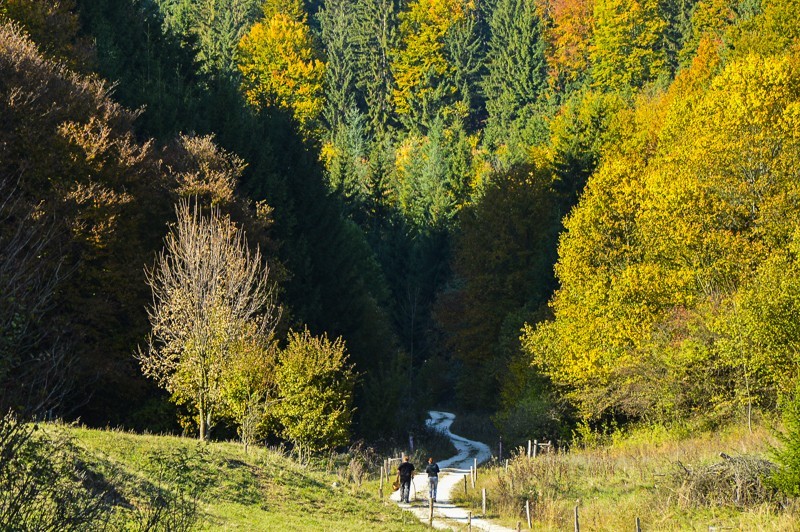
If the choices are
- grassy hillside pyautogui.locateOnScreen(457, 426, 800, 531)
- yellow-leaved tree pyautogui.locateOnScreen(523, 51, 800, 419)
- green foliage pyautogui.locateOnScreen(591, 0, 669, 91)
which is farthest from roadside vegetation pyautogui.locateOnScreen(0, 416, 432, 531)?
green foliage pyautogui.locateOnScreen(591, 0, 669, 91)

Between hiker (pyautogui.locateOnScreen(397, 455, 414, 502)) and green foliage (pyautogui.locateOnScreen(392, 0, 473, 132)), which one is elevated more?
green foliage (pyautogui.locateOnScreen(392, 0, 473, 132))

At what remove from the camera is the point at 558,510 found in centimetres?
2661

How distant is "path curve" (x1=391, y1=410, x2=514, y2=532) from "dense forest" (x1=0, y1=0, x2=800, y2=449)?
346cm

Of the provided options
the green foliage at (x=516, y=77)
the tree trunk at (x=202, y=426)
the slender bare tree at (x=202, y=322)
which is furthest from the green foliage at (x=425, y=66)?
the tree trunk at (x=202, y=426)

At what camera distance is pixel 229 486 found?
24.4 m

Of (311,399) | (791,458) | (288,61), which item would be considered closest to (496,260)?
(311,399)

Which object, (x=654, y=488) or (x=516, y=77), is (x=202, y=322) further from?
(x=516, y=77)

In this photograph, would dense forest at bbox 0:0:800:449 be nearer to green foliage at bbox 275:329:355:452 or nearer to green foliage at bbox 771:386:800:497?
green foliage at bbox 275:329:355:452

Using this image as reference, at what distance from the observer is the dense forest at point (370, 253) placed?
105 ft

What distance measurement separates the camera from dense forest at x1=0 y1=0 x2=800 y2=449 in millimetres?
32062

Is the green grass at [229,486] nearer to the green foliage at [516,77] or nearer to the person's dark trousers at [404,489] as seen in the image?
the person's dark trousers at [404,489]

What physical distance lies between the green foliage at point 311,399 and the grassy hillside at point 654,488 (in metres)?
5.57

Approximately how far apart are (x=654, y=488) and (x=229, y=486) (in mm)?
12154

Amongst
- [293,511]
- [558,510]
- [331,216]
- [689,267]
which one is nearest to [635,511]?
[558,510]
